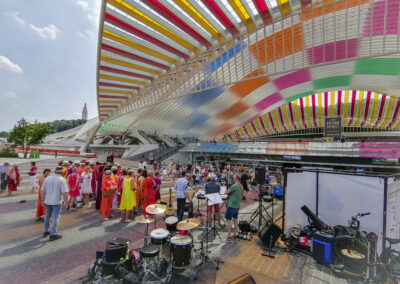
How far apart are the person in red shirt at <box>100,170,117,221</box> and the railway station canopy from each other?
909cm

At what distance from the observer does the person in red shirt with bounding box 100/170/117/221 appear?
6781 millimetres

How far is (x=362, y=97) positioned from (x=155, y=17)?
36.3m

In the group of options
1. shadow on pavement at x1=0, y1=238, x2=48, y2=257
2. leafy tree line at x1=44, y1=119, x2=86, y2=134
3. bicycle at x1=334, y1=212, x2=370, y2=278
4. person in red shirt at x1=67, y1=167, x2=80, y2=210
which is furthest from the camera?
leafy tree line at x1=44, y1=119, x2=86, y2=134

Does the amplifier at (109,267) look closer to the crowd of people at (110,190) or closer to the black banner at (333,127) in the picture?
the crowd of people at (110,190)

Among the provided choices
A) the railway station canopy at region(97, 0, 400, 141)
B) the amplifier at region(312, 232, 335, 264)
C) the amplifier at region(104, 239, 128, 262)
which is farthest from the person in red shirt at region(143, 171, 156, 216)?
the railway station canopy at region(97, 0, 400, 141)

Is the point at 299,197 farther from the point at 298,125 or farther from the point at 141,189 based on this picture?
the point at 298,125

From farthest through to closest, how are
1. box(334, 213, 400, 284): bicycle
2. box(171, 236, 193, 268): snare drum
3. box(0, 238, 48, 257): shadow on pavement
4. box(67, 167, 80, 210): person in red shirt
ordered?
box(67, 167, 80, 210): person in red shirt → box(0, 238, 48, 257): shadow on pavement → box(334, 213, 400, 284): bicycle → box(171, 236, 193, 268): snare drum

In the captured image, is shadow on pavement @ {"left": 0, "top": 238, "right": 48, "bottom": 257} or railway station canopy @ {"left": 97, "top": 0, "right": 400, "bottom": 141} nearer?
shadow on pavement @ {"left": 0, "top": 238, "right": 48, "bottom": 257}

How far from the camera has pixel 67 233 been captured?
18.9 ft

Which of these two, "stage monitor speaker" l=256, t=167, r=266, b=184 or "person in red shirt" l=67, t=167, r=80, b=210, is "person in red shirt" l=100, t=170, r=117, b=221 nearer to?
"person in red shirt" l=67, t=167, r=80, b=210

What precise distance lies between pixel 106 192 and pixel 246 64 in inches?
777

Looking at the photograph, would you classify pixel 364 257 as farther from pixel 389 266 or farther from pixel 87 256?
pixel 87 256

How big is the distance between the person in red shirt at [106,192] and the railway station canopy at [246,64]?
29.8 ft

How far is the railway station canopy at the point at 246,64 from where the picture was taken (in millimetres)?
12188
